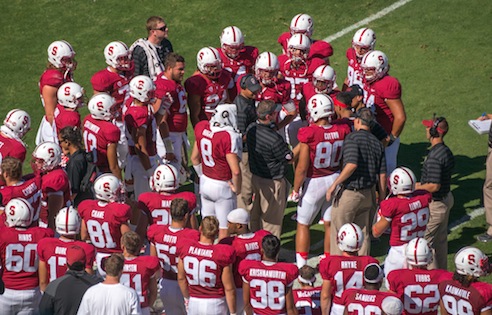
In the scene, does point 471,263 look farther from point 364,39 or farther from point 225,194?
point 364,39

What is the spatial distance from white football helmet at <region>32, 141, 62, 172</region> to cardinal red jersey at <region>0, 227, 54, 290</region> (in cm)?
120

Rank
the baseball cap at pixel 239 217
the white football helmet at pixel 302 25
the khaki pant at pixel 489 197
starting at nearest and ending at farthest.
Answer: the baseball cap at pixel 239 217 → the khaki pant at pixel 489 197 → the white football helmet at pixel 302 25

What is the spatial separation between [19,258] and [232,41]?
5052 millimetres

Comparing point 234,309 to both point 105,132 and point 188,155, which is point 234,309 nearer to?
point 105,132

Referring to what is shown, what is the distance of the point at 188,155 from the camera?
15.3 meters

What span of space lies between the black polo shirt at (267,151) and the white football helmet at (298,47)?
187 cm

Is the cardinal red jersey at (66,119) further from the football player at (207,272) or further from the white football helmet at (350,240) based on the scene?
the white football helmet at (350,240)

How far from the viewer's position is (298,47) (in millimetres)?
13500

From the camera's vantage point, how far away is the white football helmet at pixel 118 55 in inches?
519

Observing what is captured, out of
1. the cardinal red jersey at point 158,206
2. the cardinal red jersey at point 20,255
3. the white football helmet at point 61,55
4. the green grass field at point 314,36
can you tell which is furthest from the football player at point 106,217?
the green grass field at point 314,36

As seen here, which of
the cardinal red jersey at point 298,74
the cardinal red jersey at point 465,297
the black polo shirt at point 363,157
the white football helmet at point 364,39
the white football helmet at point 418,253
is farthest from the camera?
the cardinal red jersey at point 298,74

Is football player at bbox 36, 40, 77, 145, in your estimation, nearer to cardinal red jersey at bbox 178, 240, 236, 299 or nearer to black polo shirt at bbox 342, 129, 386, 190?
black polo shirt at bbox 342, 129, 386, 190

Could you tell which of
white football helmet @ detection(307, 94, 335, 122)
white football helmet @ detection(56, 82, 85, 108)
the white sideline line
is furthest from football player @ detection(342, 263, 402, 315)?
the white sideline line

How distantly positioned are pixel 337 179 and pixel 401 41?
7156 millimetres
